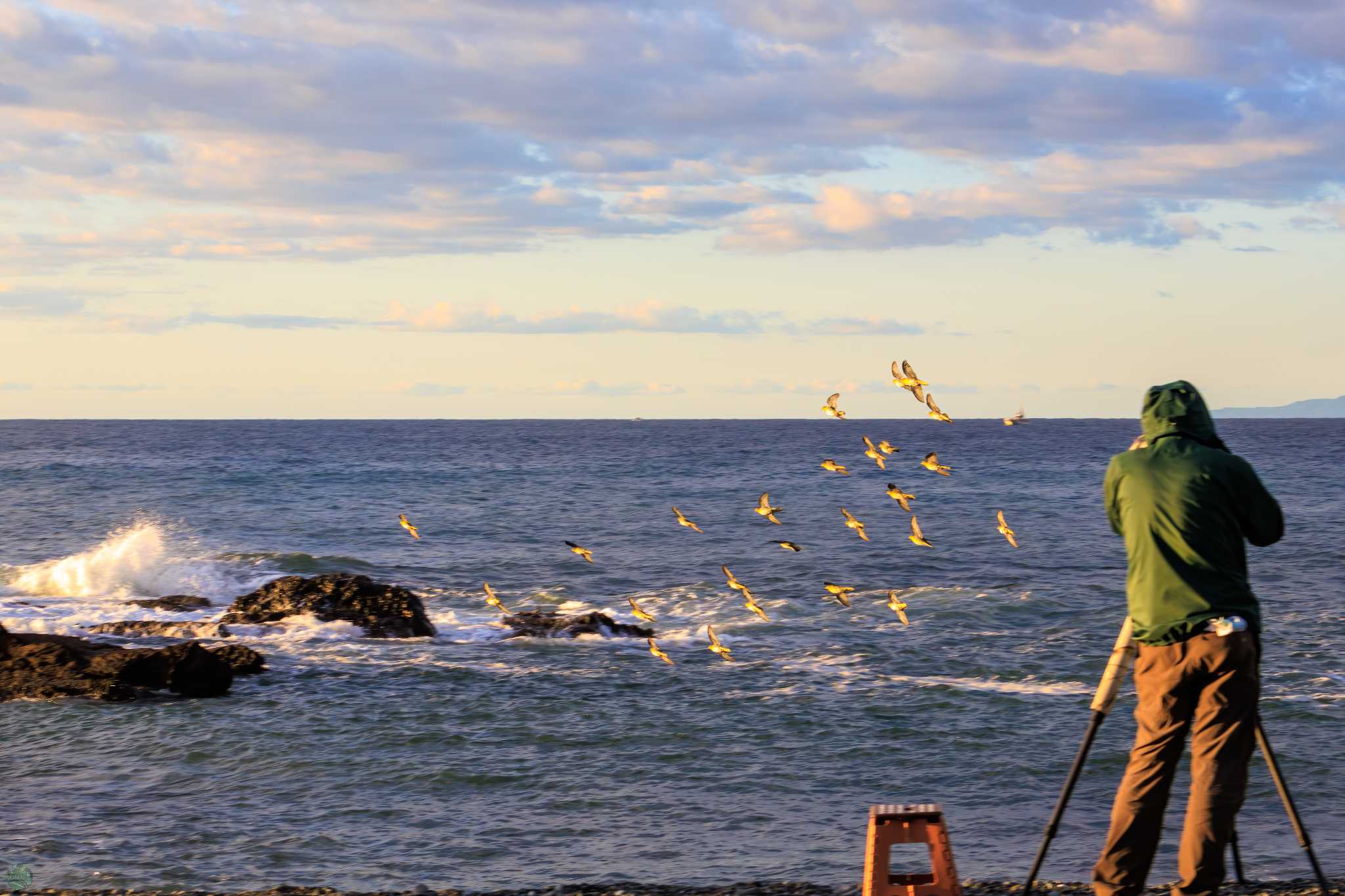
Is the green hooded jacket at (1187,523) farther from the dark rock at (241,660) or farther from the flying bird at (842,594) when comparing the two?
the dark rock at (241,660)

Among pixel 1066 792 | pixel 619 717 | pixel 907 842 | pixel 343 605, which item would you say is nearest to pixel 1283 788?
pixel 1066 792

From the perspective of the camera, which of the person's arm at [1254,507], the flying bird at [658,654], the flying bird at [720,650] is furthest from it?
the flying bird at [720,650]

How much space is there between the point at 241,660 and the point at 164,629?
5.38 meters

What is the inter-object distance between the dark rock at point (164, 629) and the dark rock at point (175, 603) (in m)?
2.75

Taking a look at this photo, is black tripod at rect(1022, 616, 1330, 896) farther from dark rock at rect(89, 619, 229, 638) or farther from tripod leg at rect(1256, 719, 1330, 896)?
dark rock at rect(89, 619, 229, 638)

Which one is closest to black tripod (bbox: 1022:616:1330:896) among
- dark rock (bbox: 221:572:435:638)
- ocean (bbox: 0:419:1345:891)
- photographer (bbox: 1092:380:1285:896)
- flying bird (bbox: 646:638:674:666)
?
photographer (bbox: 1092:380:1285:896)

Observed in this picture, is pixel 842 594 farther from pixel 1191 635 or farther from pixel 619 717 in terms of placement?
pixel 1191 635

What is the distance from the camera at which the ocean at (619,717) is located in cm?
1162

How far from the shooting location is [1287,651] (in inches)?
865

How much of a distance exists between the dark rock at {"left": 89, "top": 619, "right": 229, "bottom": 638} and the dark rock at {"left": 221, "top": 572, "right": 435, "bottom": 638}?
0.66m

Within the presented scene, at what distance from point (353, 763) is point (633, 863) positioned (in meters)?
5.13

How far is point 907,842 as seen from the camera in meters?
6.62

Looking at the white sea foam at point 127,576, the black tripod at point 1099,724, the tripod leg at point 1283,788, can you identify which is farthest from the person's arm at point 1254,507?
the white sea foam at point 127,576

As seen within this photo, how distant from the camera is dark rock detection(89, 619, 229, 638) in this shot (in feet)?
80.1
